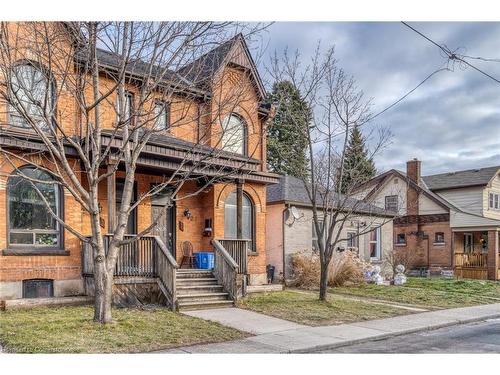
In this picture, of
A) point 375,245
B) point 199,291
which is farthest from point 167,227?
point 375,245

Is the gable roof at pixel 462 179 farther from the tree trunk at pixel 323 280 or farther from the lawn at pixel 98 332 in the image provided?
the lawn at pixel 98 332

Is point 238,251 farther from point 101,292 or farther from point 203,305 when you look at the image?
point 101,292

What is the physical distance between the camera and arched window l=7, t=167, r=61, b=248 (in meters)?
11.2

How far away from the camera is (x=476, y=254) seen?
25.4m

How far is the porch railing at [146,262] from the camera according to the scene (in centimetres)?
1116

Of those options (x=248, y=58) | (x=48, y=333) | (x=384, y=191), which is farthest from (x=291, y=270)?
(x=384, y=191)

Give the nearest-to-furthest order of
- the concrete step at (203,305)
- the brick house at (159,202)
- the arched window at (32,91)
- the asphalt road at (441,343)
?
the asphalt road at (441,343) → the arched window at (32,91) → the brick house at (159,202) → the concrete step at (203,305)

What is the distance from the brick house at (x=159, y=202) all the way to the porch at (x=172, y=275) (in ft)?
0.70

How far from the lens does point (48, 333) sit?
25.6ft

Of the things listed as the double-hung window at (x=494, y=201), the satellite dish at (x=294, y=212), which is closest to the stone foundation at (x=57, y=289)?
the satellite dish at (x=294, y=212)

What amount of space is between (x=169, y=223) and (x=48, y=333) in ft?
22.8

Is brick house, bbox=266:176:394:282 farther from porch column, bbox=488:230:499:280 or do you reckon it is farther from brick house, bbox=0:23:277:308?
porch column, bbox=488:230:499:280

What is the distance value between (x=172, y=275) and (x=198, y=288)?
3.85ft
